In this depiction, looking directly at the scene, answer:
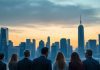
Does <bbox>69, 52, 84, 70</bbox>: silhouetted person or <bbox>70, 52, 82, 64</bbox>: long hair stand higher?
<bbox>70, 52, 82, 64</bbox>: long hair

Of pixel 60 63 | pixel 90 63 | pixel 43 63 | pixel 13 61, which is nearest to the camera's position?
pixel 60 63

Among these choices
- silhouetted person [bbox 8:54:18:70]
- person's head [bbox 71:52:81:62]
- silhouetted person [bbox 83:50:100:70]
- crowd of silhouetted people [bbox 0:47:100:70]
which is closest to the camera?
person's head [bbox 71:52:81:62]

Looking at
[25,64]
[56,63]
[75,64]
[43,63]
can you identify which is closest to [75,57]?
[75,64]

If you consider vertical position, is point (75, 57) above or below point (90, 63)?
above

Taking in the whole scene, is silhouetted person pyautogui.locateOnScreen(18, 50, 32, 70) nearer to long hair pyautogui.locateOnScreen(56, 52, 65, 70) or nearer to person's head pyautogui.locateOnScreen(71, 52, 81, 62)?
long hair pyautogui.locateOnScreen(56, 52, 65, 70)

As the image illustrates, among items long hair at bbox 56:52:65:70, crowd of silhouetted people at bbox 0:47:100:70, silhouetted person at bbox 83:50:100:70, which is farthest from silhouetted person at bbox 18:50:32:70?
silhouetted person at bbox 83:50:100:70

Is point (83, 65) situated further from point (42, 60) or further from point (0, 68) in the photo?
point (0, 68)

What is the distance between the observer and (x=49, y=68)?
1543cm

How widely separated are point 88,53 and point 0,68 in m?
3.95

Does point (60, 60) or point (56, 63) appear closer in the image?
point (60, 60)

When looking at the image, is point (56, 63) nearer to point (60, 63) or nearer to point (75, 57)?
point (60, 63)

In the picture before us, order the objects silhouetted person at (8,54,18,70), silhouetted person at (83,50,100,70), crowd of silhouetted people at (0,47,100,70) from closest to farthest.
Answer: crowd of silhouetted people at (0,47,100,70), silhouetted person at (83,50,100,70), silhouetted person at (8,54,18,70)

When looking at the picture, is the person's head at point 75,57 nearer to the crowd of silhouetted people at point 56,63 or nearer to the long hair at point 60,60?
the crowd of silhouetted people at point 56,63

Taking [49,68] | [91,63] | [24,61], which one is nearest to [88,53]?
[91,63]
